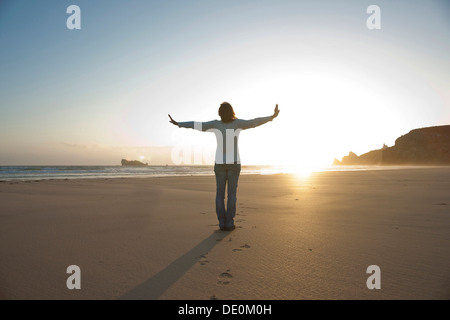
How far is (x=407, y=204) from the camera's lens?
719 centimetres

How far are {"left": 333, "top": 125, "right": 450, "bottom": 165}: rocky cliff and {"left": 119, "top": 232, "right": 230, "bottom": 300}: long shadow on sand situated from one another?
108m

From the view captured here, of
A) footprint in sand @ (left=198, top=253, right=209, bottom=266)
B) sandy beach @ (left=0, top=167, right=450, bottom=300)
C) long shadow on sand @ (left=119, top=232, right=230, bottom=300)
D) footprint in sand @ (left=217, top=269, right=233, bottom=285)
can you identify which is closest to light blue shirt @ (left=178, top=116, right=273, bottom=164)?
sandy beach @ (left=0, top=167, right=450, bottom=300)

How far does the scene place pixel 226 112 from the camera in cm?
502

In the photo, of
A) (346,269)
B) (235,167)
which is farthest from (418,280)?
(235,167)

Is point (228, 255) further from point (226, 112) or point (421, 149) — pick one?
point (421, 149)

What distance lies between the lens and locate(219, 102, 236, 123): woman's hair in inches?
198

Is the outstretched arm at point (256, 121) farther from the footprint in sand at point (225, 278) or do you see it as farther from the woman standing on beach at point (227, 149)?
the footprint in sand at point (225, 278)

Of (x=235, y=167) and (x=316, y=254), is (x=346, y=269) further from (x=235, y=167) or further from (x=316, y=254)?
(x=235, y=167)

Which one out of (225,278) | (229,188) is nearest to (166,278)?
(225,278)

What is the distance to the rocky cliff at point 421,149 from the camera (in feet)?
297

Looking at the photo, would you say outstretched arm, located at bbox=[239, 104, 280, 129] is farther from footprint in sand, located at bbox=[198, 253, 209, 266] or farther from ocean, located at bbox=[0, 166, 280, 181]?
ocean, located at bbox=[0, 166, 280, 181]

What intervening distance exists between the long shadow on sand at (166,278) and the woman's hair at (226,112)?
2.35m

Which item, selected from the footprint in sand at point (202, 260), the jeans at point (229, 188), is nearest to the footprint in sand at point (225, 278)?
the footprint in sand at point (202, 260)
